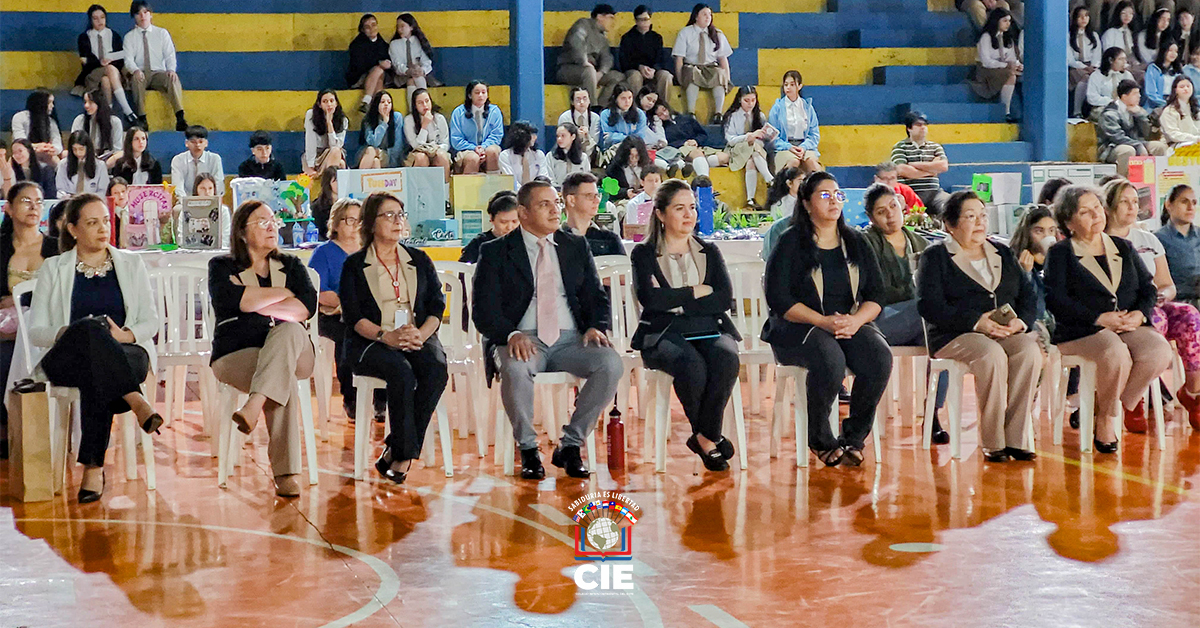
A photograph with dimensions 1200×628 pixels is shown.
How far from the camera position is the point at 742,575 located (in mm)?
3943

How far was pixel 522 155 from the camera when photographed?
10633 mm

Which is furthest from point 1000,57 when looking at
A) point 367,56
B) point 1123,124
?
point 367,56

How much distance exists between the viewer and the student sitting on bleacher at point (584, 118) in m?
11.6

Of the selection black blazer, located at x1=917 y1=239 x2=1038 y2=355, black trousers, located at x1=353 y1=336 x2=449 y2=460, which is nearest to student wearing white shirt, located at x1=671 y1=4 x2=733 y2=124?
black blazer, located at x1=917 y1=239 x2=1038 y2=355

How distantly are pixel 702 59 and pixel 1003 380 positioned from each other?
773cm

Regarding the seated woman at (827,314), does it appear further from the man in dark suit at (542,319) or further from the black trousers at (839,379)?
the man in dark suit at (542,319)

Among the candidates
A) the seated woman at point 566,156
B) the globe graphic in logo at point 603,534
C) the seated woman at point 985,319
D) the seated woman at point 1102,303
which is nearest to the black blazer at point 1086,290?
the seated woman at point 1102,303

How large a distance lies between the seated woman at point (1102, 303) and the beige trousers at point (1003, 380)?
1.08ft

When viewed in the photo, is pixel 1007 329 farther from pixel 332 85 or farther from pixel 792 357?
pixel 332 85

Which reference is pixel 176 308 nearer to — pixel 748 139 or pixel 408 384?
pixel 408 384

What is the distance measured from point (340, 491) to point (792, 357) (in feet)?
5.66

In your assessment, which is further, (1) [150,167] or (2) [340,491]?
(1) [150,167]

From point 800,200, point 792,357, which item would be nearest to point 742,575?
point 792,357

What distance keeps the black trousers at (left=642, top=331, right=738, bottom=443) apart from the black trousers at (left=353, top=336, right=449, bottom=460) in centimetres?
79
